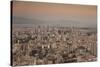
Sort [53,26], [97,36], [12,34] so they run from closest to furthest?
[12,34], [53,26], [97,36]

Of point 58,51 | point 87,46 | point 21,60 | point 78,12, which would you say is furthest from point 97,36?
point 21,60

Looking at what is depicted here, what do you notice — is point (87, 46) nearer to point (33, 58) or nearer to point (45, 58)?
point (45, 58)

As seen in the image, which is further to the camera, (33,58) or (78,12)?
(78,12)

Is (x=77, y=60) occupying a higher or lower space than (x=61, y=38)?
lower

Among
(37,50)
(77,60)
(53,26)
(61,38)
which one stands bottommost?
(77,60)

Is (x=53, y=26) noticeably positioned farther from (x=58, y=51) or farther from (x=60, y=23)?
(x=58, y=51)

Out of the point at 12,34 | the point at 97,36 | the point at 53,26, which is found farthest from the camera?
the point at 97,36
